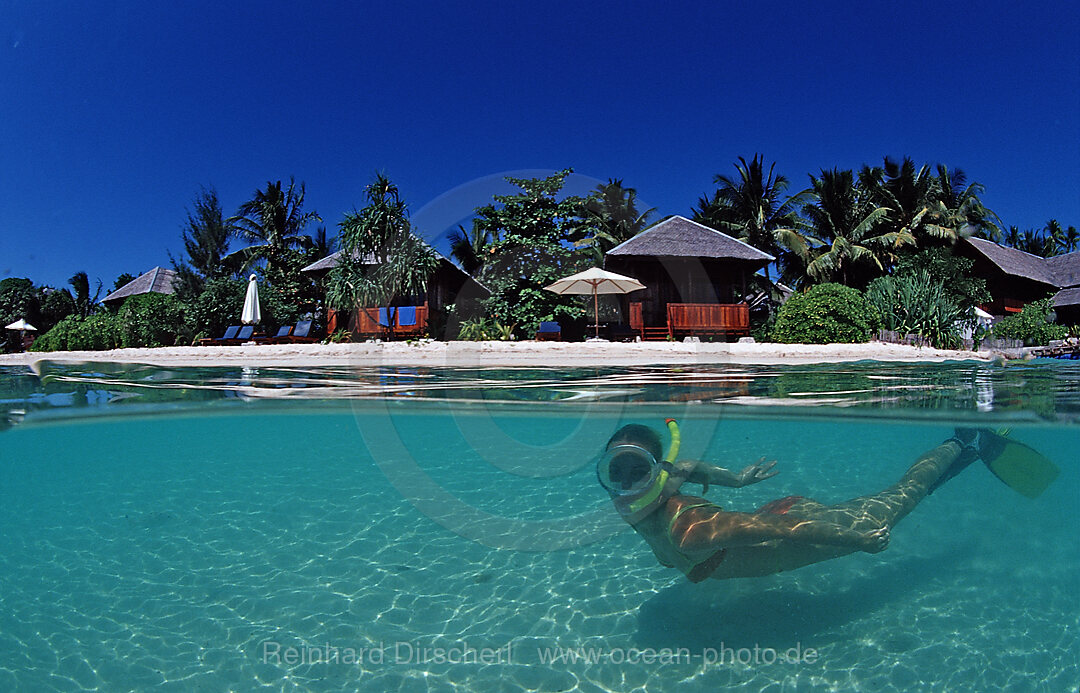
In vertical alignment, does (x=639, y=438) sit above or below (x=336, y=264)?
below

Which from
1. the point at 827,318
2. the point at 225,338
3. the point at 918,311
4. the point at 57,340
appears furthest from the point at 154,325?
the point at 918,311

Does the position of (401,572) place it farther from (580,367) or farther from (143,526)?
(580,367)

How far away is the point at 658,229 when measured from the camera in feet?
71.2

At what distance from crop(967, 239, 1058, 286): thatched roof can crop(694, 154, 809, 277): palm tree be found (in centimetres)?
876

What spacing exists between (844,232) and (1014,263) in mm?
8874

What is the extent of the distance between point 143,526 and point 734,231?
1142 inches

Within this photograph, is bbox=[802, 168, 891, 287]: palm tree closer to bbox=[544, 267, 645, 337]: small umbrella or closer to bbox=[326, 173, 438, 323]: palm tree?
bbox=[544, 267, 645, 337]: small umbrella

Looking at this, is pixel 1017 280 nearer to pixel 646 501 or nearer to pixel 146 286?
pixel 646 501

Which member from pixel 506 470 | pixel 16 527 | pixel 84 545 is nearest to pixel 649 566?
pixel 506 470

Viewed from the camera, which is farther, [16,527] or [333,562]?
[16,527]

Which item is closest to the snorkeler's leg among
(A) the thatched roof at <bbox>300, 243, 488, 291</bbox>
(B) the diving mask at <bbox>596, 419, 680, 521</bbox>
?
(B) the diving mask at <bbox>596, 419, 680, 521</bbox>

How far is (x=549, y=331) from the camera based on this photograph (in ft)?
57.1

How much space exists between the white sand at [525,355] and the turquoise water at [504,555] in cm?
151

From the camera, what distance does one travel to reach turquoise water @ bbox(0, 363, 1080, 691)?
11.1 feet
